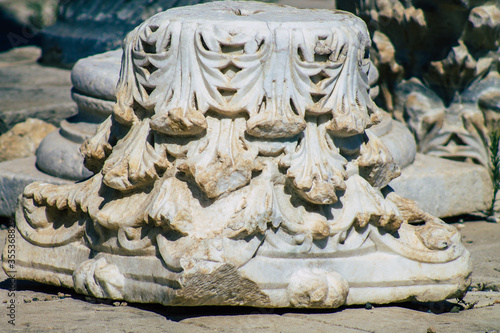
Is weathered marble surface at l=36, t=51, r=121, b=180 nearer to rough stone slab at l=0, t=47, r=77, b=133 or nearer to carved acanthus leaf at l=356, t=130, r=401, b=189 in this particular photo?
rough stone slab at l=0, t=47, r=77, b=133

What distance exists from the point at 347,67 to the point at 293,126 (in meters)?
0.36

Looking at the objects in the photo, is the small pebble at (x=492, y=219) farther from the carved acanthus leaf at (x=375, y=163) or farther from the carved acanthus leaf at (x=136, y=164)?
the carved acanthus leaf at (x=136, y=164)

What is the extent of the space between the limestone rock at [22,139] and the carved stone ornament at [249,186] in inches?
89.7

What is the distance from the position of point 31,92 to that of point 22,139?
4.61ft

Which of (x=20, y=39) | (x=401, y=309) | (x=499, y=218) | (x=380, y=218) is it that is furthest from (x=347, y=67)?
(x=20, y=39)

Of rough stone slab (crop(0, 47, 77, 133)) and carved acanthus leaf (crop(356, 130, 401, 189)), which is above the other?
carved acanthus leaf (crop(356, 130, 401, 189))

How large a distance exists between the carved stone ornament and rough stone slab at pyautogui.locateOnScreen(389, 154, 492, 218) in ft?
3.84

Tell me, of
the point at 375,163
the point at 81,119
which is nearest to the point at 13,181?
the point at 81,119

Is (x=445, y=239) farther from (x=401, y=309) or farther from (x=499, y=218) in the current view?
(x=499, y=218)

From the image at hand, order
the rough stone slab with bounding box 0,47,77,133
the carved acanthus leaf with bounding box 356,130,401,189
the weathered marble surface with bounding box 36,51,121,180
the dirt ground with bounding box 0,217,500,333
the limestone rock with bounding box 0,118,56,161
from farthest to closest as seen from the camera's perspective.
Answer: the rough stone slab with bounding box 0,47,77,133, the limestone rock with bounding box 0,118,56,161, the weathered marble surface with bounding box 36,51,121,180, the carved acanthus leaf with bounding box 356,130,401,189, the dirt ground with bounding box 0,217,500,333

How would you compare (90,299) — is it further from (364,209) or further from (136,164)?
(364,209)

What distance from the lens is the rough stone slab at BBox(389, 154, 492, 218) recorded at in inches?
161

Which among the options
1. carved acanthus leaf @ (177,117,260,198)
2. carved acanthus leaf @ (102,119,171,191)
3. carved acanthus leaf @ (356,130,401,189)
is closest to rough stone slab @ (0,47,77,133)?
carved acanthus leaf @ (102,119,171,191)

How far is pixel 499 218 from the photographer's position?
169 inches
